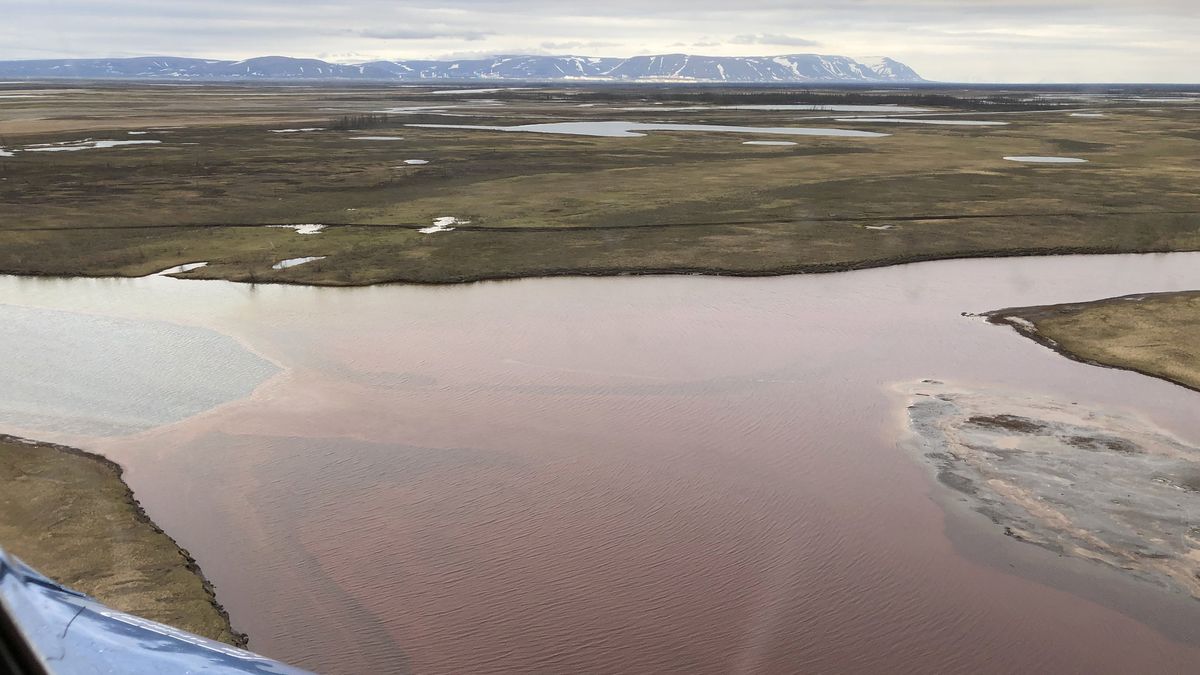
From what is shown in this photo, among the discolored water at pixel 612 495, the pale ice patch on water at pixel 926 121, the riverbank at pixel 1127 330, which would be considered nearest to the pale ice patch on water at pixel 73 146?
the discolored water at pixel 612 495

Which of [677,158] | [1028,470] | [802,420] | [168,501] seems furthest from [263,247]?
[677,158]

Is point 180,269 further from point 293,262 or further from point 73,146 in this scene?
point 73,146

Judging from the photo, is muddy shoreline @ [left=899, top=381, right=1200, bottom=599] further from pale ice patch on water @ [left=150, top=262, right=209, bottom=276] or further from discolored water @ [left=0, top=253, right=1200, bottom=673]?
pale ice patch on water @ [left=150, top=262, right=209, bottom=276]

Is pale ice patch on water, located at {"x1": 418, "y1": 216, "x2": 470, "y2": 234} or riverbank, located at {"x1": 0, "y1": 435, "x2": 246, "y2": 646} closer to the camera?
riverbank, located at {"x1": 0, "y1": 435, "x2": 246, "y2": 646}

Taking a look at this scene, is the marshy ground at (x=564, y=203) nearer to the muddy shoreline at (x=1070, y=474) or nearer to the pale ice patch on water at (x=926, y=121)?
the muddy shoreline at (x=1070, y=474)

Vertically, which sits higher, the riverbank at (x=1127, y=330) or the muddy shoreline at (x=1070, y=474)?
the riverbank at (x=1127, y=330)

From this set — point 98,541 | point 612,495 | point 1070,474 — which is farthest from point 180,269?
point 1070,474

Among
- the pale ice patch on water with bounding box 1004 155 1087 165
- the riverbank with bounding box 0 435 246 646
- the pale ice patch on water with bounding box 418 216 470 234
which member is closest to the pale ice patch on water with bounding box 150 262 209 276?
the pale ice patch on water with bounding box 418 216 470 234

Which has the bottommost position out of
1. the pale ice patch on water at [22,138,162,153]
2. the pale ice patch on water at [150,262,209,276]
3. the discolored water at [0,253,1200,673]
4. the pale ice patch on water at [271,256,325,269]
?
the discolored water at [0,253,1200,673]

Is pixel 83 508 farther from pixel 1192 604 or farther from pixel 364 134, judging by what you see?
pixel 364 134
